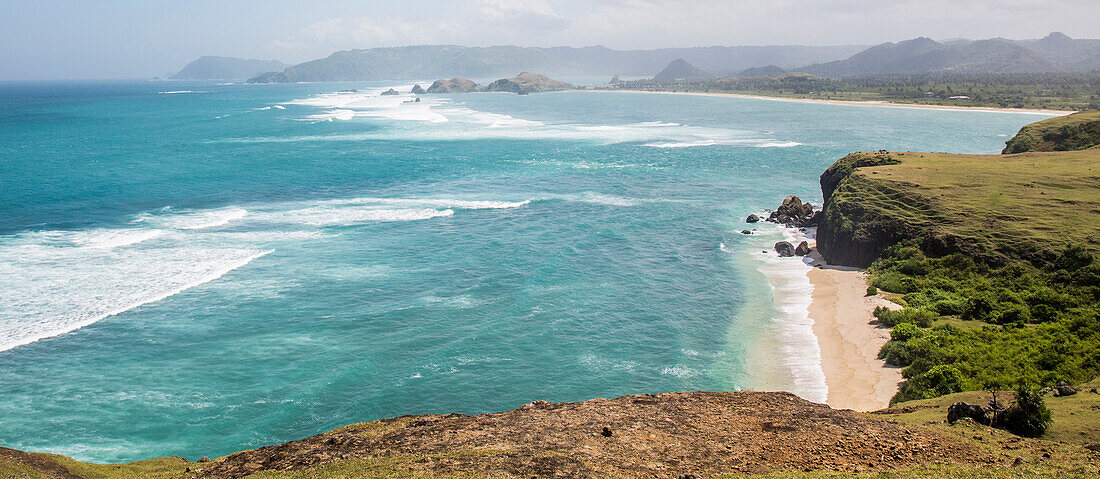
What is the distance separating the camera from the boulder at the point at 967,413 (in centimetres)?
1880

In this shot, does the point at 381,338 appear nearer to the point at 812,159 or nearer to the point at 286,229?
the point at 286,229

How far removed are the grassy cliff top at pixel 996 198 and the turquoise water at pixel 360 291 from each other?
8.83 metres

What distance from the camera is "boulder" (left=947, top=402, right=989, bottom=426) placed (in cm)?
1880

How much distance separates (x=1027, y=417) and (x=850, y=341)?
15.6 meters

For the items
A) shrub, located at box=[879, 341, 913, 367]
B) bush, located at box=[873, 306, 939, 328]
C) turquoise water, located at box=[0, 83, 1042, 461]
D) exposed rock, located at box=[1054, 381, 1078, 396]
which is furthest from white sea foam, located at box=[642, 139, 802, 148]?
exposed rock, located at box=[1054, 381, 1078, 396]

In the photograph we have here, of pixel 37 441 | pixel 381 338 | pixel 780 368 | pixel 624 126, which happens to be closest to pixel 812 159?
pixel 624 126

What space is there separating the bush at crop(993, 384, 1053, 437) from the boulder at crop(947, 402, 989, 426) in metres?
0.45

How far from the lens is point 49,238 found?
2010 inches

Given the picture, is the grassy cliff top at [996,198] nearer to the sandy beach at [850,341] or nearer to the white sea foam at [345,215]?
the sandy beach at [850,341]

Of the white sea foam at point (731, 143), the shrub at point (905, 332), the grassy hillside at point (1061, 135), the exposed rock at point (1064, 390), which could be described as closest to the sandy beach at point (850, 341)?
the shrub at point (905, 332)

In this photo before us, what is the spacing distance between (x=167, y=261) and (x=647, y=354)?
3400cm

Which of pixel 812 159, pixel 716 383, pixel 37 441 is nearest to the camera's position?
pixel 37 441

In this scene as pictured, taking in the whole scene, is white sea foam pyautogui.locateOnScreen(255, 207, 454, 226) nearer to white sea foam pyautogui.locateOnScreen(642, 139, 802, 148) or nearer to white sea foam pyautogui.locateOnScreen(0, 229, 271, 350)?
white sea foam pyautogui.locateOnScreen(0, 229, 271, 350)

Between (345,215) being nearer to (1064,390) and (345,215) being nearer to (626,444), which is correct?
(626,444)
